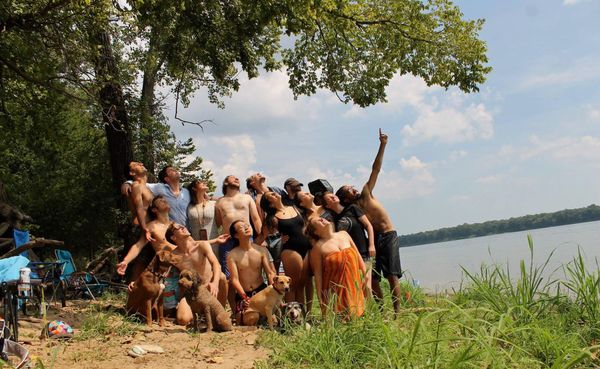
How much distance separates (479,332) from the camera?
12.2ft

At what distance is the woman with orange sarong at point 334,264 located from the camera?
575 cm

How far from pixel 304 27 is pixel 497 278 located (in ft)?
17.4

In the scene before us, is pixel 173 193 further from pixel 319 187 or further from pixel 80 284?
pixel 80 284

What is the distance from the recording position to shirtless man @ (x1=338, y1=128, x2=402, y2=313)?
6.79 metres

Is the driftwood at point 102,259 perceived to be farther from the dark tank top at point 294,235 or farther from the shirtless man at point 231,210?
the dark tank top at point 294,235

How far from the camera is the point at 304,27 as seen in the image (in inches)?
366

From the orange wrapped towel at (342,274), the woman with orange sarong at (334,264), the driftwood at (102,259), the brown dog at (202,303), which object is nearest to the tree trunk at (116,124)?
the driftwood at (102,259)

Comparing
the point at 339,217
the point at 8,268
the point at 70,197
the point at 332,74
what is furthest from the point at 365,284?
the point at 70,197

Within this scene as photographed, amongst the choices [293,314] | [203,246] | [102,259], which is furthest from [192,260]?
[102,259]

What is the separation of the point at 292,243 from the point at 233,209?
101 centimetres

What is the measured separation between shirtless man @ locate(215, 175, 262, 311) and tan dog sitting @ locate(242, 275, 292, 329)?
1050mm

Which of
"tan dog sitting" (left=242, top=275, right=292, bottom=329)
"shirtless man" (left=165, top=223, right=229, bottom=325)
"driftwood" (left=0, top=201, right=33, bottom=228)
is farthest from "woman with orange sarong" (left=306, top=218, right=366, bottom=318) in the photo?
"driftwood" (left=0, top=201, right=33, bottom=228)

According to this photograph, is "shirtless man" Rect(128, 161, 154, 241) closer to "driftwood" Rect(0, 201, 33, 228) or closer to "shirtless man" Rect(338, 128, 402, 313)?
"shirtless man" Rect(338, 128, 402, 313)

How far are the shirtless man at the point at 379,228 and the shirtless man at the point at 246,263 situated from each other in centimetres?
125
